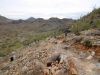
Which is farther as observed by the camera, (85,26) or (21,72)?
(85,26)

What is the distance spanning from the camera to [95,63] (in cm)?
557

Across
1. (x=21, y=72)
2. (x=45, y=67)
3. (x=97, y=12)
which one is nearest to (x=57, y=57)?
(x=45, y=67)

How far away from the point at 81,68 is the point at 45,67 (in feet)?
3.93

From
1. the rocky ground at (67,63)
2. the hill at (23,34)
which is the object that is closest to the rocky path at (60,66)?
the rocky ground at (67,63)

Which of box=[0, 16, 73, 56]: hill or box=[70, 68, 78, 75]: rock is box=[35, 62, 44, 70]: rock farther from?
box=[0, 16, 73, 56]: hill

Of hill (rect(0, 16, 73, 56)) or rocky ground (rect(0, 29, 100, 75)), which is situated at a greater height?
rocky ground (rect(0, 29, 100, 75))

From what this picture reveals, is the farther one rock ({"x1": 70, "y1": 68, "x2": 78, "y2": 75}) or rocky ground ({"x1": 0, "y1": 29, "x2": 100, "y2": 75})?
rocky ground ({"x1": 0, "y1": 29, "x2": 100, "y2": 75})

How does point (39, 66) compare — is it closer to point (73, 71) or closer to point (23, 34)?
point (73, 71)

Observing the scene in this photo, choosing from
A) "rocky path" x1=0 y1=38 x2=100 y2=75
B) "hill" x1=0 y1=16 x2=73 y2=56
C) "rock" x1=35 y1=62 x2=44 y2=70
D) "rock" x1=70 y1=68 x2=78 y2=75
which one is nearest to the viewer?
"rock" x1=70 y1=68 x2=78 y2=75


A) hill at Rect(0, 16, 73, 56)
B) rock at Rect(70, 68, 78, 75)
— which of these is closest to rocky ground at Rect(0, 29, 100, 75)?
rock at Rect(70, 68, 78, 75)

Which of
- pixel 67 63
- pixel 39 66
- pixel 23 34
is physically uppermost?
pixel 67 63

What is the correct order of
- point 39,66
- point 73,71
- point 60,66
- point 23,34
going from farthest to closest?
point 23,34
point 39,66
point 60,66
point 73,71

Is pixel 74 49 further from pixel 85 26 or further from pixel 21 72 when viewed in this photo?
pixel 85 26

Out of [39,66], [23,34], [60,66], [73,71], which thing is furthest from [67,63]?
[23,34]
